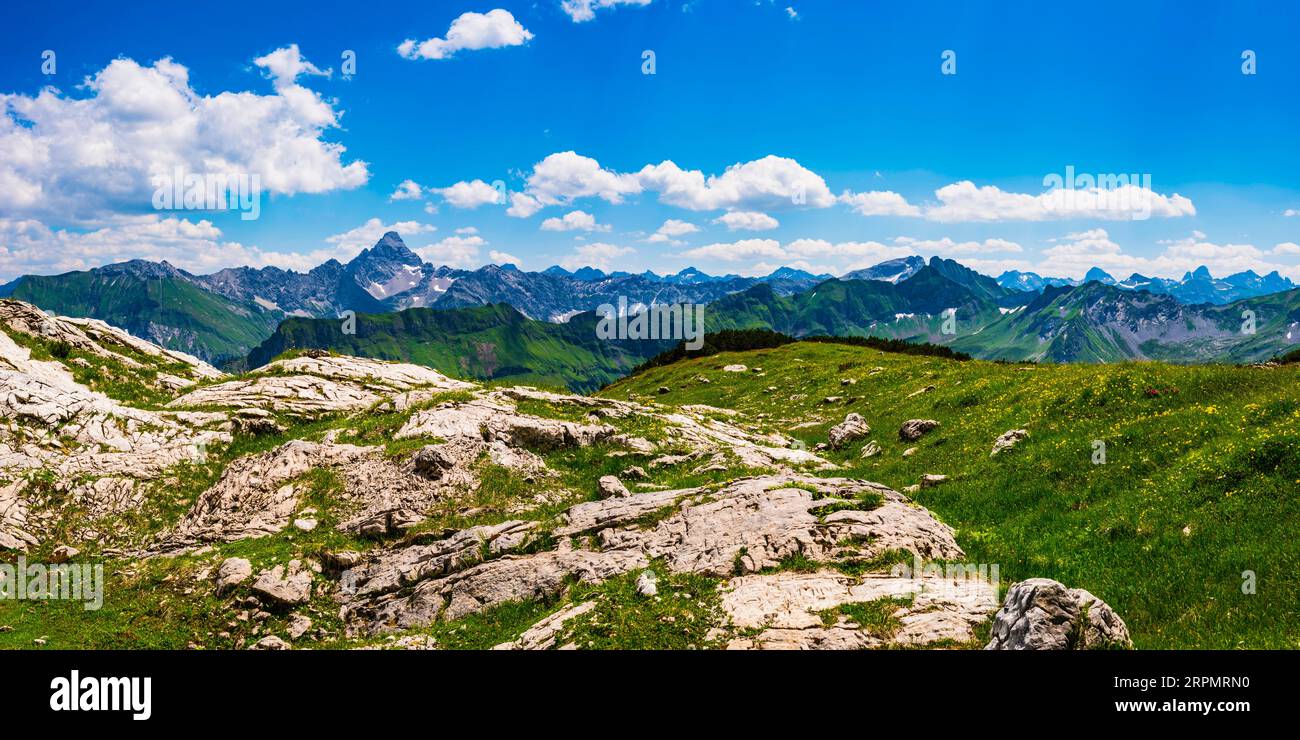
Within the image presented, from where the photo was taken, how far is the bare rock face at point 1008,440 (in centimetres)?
2381

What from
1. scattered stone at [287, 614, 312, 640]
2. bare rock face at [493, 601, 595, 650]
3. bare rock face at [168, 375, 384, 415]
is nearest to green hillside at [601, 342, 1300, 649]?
bare rock face at [493, 601, 595, 650]

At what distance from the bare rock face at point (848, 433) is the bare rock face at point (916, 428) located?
3.44m

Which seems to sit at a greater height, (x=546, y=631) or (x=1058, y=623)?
(x=1058, y=623)

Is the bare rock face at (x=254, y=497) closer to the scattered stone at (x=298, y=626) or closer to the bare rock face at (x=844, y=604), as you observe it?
the scattered stone at (x=298, y=626)

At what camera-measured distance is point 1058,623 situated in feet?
32.6

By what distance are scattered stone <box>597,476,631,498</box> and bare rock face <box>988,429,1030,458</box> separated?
14.3 meters

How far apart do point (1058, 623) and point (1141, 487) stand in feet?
33.1

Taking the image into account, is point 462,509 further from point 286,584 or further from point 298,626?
point 298,626

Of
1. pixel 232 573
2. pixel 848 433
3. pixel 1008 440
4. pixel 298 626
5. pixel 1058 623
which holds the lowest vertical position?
pixel 298 626

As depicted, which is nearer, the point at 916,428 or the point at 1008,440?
the point at 1008,440

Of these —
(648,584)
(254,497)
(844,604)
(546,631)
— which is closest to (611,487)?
(648,584)
